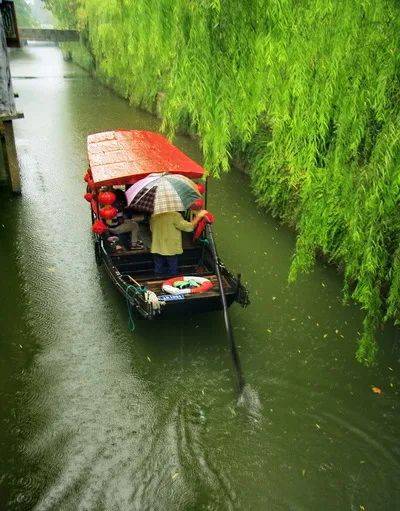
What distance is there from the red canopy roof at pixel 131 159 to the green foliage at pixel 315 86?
3915 millimetres

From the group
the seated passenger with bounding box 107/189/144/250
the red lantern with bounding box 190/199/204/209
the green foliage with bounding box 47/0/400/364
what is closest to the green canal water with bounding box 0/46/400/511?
the seated passenger with bounding box 107/189/144/250

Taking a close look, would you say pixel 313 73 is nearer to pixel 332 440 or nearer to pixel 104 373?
pixel 332 440

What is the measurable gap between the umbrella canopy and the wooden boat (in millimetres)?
681

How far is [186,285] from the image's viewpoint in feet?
22.4

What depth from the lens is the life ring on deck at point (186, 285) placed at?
657 cm

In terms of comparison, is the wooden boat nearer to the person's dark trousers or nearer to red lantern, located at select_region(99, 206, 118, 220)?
the person's dark trousers

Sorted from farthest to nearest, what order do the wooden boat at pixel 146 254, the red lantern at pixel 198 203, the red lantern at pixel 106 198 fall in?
the red lantern at pixel 106 198 → the red lantern at pixel 198 203 → the wooden boat at pixel 146 254

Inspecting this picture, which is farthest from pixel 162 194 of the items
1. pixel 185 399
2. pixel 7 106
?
pixel 7 106

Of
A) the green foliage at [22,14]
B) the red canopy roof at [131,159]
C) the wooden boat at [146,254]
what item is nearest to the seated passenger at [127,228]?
the wooden boat at [146,254]

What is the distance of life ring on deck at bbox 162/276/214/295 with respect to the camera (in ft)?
21.6

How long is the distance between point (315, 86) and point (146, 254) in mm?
5080

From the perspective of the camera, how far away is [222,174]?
47.5ft

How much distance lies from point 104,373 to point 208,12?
504 cm

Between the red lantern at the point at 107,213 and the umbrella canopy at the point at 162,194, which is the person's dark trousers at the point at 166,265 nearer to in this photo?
the umbrella canopy at the point at 162,194
